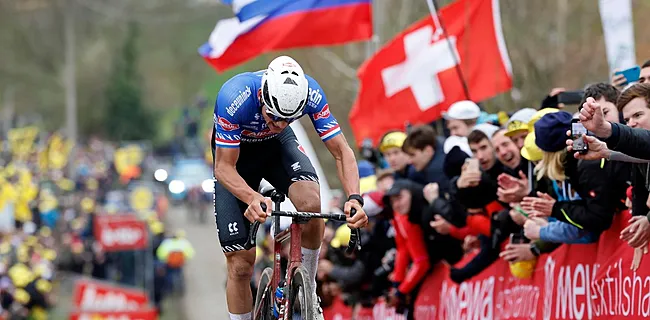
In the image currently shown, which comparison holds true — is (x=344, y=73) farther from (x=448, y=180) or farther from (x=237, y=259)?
(x=237, y=259)

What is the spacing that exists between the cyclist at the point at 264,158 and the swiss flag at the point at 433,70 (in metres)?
4.50

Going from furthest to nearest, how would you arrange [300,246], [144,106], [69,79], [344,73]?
[144,106]
[69,79]
[344,73]
[300,246]

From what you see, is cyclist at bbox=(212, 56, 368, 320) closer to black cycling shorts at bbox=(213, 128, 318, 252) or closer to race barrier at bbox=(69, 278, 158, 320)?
black cycling shorts at bbox=(213, 128, 318, 252)

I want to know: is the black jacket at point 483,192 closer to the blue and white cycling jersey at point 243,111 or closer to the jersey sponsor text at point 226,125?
the blue and white cycling jersey at point 243,111

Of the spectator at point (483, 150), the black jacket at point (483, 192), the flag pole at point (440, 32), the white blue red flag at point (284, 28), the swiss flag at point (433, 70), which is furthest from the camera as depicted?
the white blue red flag at point (284, 28)

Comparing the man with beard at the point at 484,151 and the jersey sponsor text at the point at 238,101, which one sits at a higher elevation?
the jersey sponsor text at the point at 238,101

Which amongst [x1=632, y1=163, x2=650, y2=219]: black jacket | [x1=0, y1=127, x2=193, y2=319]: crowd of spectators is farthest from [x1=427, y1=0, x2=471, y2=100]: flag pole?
[x1=0, y1=127, x2=193, y2=319]: crowd of spectators

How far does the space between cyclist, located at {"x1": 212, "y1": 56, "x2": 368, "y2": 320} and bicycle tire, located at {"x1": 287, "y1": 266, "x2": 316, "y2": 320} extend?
0.21 feet

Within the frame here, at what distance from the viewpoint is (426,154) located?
11469 mm

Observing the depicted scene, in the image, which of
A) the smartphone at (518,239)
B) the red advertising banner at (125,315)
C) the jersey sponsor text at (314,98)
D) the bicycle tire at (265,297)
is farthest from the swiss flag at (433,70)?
the red advertising banner at (125,315)

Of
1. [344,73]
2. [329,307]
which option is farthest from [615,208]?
[344,73]

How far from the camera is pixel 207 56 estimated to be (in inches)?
685

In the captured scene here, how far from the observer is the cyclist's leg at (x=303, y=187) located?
8992 mm

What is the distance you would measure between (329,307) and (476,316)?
5.68 metres
